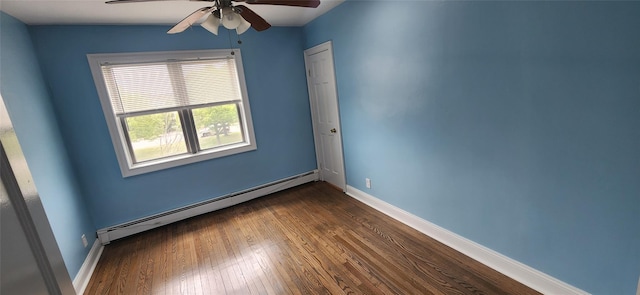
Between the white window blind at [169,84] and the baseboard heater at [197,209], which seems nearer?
the white window blind at [169,84]

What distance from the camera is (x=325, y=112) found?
3.72m

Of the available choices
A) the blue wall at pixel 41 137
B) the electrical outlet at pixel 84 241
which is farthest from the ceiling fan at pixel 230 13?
the electrical outlet at pixel 84 241

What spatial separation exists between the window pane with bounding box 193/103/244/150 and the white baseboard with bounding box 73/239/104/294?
1496 mm

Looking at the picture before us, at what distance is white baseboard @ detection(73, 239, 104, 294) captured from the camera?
222cm

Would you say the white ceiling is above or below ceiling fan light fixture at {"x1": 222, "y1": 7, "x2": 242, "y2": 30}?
above

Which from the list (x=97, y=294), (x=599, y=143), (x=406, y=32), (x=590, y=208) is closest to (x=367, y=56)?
(x=406, y=32)

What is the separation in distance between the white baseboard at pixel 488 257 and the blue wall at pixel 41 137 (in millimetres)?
2984

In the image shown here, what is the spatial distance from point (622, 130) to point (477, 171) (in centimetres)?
82

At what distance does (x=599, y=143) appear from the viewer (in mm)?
1397

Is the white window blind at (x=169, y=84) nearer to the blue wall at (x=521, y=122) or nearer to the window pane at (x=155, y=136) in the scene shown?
the window pane at (x=155, y=136)

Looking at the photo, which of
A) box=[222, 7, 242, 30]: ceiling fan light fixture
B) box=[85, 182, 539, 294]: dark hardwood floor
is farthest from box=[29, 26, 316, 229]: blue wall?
box=[222, 7, 242, 30]: ceiling fan light fixture

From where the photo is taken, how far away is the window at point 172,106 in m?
2.90

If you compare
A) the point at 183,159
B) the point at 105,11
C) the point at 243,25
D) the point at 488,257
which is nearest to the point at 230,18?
the point at 243,25

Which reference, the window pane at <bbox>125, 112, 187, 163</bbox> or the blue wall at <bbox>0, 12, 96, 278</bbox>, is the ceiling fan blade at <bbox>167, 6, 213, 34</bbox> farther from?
the window pane at <bbox>125, 112, 187, 163</bbox>
